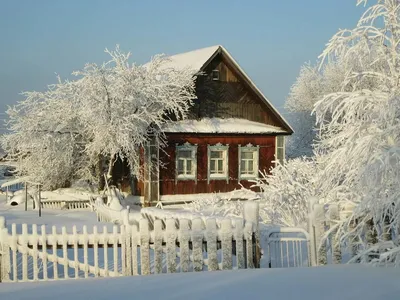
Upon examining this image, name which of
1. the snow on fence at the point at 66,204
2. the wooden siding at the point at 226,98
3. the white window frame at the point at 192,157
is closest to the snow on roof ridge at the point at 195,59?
the wooden siding at the point at 226,98

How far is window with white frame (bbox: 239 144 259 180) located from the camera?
25328 millimetres

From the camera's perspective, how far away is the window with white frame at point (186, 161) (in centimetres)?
2394

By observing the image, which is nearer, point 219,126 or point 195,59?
point 219,126

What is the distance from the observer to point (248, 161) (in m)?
25.6

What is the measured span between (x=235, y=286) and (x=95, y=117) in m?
16.8

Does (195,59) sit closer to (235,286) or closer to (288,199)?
(288,199)

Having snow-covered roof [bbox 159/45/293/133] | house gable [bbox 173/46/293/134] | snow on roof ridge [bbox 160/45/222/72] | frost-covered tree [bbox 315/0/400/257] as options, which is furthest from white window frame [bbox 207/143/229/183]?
frost-covered tree [bbox 315/0/400/257]

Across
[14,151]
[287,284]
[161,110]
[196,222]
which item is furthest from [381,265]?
[14,151]

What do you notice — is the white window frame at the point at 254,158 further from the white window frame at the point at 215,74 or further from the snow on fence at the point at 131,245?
the snow on fence at the point at 131,245

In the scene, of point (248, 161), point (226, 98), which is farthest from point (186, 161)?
point (226, 98)

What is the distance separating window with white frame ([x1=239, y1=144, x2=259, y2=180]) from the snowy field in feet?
60.8

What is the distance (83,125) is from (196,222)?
16.9m

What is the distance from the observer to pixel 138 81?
77.1 ft

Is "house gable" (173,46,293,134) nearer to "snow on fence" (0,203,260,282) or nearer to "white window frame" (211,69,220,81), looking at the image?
"white window frame" (211,69,220,81)
